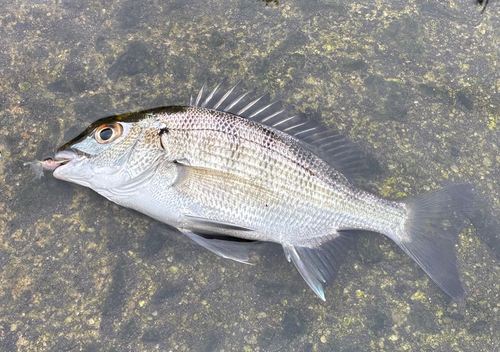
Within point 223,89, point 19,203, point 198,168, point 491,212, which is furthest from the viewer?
point 223,89

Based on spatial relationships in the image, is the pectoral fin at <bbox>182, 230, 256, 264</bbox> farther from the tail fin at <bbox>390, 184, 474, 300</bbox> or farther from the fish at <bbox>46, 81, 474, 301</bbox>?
the tail fin at <bbox>390, 184, 474, 300</bbox>

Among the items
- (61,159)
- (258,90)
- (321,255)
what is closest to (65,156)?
(61,159)

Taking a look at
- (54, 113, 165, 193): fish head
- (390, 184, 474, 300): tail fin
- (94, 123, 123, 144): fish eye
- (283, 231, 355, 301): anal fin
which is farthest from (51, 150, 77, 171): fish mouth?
(390, 184, 474, 300): tail fin

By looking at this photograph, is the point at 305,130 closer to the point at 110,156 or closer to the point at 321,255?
the point at 321,255

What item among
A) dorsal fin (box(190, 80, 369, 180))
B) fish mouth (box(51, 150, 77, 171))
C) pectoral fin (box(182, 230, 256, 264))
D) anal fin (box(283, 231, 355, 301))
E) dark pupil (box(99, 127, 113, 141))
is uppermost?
→ dorsal fin (box(190, 80, 369, 180))

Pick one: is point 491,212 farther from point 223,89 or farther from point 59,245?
point 59,245

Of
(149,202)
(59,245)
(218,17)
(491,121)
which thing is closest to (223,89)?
(218,17)
